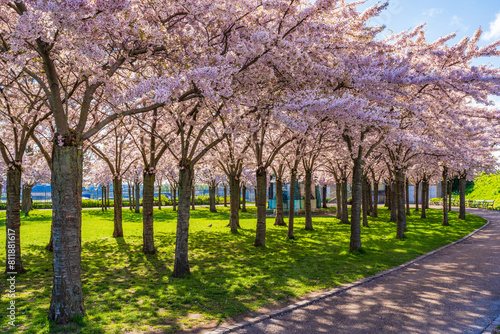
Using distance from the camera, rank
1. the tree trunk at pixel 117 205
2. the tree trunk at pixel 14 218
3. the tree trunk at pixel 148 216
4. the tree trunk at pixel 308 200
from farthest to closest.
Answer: the tree trunk at pixel 308 200
the tree trunk at pixel 117 205
the tree trunk at pixel 148 216
the tree trunk at pixel 14 218

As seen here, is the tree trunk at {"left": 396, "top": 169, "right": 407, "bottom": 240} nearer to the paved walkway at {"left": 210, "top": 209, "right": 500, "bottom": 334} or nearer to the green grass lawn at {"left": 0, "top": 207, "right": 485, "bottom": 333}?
the green grass lawn at {"left": 0, "top": 207, "right": 485, "bottom": 333}

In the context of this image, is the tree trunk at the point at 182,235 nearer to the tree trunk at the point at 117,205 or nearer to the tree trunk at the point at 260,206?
the tree trunk at the point at 260,206

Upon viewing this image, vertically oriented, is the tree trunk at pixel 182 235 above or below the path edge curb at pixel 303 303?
above

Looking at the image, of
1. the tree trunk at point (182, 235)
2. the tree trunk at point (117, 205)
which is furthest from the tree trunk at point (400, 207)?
the tree trunk at point (117, 205)

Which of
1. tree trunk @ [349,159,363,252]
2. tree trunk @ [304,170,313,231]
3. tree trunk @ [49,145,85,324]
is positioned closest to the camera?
tree trunk @ [49,145,85,324]

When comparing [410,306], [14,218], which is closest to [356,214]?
[410,306]

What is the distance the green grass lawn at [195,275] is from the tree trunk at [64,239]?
13.1 inches

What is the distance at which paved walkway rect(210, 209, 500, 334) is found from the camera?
20.4 feet

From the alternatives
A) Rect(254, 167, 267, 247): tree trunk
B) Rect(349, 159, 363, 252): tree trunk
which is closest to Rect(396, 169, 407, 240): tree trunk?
Rect(349, 159, 363, 252): tree trunk

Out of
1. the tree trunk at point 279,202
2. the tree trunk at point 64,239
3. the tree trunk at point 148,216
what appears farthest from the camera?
the tree trunk at point 279,202

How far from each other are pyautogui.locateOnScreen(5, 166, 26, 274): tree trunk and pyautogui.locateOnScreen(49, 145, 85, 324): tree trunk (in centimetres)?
423

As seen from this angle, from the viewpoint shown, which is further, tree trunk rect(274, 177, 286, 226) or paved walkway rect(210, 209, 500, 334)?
tree trunk rect(274, 177, 286, 226)

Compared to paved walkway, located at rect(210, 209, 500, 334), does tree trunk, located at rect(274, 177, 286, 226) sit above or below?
above

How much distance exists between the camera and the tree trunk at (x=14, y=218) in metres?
9.70
